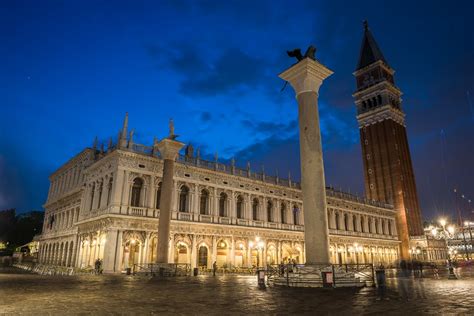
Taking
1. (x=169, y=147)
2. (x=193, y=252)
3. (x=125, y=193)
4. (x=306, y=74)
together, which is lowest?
(x=193, y=252)

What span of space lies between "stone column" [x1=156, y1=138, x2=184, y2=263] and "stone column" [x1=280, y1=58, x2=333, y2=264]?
10.9 meters

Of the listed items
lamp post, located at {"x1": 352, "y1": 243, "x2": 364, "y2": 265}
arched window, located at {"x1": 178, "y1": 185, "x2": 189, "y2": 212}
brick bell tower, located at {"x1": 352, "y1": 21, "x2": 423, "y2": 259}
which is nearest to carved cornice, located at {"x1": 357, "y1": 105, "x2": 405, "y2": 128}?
brick bell tower, located at {"x1": 352, "y1": 21, "x2": 423, "y2": 259}

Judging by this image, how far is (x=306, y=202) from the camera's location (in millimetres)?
15477

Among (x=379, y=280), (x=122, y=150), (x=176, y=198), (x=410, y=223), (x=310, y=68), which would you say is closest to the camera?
(x=379, y=280)

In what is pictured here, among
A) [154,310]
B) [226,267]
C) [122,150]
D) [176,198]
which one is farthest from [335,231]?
[154,310]

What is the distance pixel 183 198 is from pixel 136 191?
16.1 ft

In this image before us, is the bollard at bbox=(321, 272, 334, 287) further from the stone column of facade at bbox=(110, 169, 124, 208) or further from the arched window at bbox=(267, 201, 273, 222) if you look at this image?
the arched window at bbox=(267, 201, 273, 222)

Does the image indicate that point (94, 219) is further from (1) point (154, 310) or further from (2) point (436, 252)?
(2) point (436, 252)

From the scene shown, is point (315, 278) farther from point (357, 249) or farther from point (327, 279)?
point (357, 249)

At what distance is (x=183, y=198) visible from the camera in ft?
110

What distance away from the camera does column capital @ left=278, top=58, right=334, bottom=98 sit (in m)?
16.9

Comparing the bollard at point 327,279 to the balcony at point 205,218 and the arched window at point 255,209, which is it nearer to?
the balcony at point 205,218

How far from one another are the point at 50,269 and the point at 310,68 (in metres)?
29.3

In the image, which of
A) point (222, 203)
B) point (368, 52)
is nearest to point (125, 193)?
point (222, 203)
